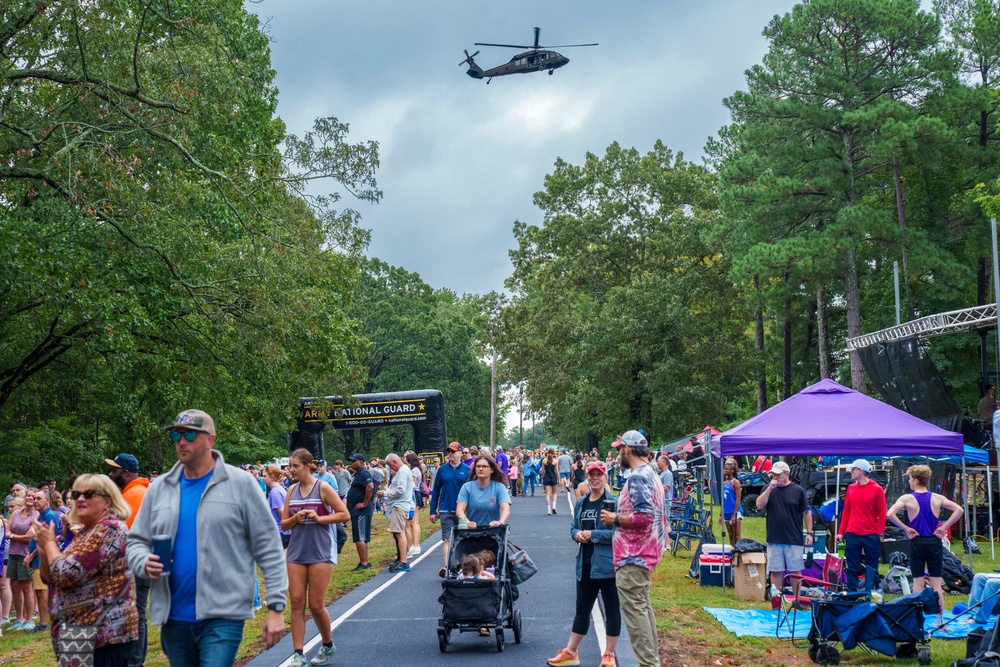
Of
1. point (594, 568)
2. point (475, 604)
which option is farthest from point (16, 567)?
point (594, 568)

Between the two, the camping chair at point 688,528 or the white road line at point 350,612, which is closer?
the white road line at point 350,612

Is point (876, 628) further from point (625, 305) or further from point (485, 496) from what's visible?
point (625, 305)

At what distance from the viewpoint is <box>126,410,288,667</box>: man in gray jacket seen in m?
5.00

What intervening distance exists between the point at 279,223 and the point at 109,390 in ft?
23.9

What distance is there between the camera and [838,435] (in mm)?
14898

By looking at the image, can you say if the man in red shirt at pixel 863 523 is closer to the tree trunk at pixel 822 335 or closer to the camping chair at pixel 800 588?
the camping chair at pixel 800 588

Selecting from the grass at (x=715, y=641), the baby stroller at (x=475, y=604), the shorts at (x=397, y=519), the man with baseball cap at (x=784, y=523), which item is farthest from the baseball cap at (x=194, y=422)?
the shorts at (x=397, y=519)

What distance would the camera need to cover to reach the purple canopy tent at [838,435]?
48.3 feet

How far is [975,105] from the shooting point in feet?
112

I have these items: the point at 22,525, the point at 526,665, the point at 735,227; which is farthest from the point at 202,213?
the point at 735,227

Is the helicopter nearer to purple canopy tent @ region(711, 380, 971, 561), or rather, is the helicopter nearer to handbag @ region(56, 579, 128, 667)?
purple canopy tent @ region(711, 380, 971, 561)

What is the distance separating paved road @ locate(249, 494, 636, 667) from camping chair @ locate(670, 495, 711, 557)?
8.37 ft

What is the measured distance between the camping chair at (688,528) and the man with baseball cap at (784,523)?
20.3 ft

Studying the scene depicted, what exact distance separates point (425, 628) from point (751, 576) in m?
5.04
